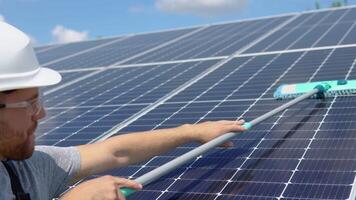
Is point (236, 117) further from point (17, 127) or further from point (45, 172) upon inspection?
point (17, 127)

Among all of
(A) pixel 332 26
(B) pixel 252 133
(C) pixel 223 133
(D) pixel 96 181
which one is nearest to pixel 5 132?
(D) pixel 96 181

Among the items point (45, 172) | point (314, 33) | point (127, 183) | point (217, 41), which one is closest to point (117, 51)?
point (217, 41)

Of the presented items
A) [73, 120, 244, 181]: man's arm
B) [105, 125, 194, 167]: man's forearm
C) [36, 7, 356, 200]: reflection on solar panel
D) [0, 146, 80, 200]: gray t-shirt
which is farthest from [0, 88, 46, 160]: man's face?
[36, 7, 356, 200]: reflection on solar panel

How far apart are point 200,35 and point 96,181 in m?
11.9

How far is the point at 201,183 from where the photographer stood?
480 centimetres

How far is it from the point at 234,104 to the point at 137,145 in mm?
2559

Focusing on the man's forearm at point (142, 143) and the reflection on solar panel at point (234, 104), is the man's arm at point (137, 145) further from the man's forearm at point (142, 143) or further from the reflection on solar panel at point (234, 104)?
the reflection on solar panel at point (234, 104)

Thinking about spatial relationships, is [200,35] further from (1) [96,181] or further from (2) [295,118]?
(1) [96,181]

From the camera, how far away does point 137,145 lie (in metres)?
4.62

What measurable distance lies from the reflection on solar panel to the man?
86cm

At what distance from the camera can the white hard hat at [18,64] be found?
321cm

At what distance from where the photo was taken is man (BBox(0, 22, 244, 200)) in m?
3.23

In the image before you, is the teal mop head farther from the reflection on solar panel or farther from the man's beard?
the man's beard

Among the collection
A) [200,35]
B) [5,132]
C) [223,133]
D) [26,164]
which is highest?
[5,132]
